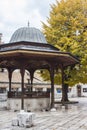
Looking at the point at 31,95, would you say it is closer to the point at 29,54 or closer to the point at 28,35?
the point at 29,54

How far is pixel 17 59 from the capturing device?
1659cm

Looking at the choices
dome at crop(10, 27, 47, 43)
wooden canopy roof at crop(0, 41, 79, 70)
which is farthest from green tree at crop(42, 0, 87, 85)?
wooden canopy roof at crop(0, 41, 79, 70)

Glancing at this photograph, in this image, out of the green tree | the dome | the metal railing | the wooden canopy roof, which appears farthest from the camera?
the green tree

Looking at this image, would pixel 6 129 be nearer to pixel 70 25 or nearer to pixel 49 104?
pixel 49 104

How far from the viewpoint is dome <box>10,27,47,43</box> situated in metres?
18.6

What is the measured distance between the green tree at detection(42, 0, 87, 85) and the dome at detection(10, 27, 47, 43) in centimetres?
A: 529

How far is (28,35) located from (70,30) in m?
7.20

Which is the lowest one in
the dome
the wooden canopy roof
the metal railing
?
the metal railing

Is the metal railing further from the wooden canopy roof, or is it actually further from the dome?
the dome

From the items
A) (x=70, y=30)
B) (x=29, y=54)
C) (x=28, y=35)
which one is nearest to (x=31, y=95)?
(x=29, y=54)

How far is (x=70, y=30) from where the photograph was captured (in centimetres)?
2500

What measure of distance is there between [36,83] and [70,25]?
17.0 m

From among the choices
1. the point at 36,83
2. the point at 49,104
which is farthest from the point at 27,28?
the point at 36,83

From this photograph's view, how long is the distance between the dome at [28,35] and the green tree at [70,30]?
17.4 feet
